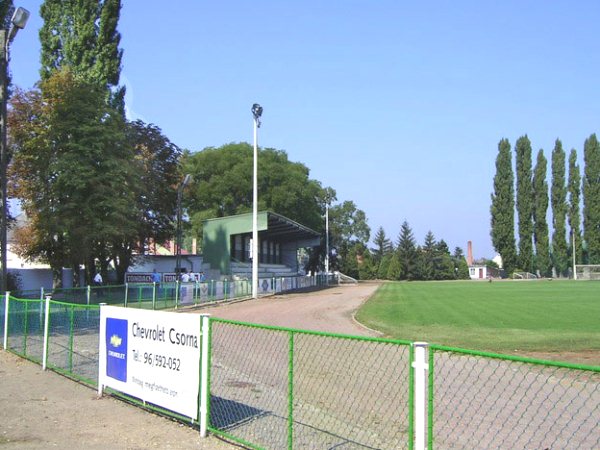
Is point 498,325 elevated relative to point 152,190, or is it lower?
lower

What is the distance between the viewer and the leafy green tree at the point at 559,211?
311 feet

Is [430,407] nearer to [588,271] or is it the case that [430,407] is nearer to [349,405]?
[349,405]

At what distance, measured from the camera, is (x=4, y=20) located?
86.3ft

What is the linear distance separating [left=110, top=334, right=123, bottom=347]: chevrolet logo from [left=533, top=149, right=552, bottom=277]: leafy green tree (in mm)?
96306

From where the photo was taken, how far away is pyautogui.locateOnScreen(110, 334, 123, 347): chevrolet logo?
8609mm

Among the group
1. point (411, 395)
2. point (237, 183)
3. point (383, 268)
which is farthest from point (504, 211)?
point (411, 395)

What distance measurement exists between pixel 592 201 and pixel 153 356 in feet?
328

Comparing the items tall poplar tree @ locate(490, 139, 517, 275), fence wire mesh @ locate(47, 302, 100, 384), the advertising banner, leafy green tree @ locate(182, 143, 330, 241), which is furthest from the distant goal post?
fence wire mesh @ locate(47, 302, 100, 384)

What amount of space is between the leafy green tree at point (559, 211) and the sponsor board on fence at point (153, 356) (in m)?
96.9

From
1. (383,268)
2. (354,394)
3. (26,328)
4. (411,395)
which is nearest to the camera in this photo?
(411,395)

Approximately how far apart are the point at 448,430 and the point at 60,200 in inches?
1146

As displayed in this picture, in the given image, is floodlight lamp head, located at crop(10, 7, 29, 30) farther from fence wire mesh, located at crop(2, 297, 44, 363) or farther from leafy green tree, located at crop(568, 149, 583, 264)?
leafy green tree, located at crop(568, 149, 583, 264)

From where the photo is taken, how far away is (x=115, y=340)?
8.72 metres

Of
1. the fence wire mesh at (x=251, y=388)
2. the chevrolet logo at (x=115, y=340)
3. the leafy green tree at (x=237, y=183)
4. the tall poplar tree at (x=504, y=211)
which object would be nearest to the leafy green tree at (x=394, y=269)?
the tall poplar tree at (x=504, y=211)
